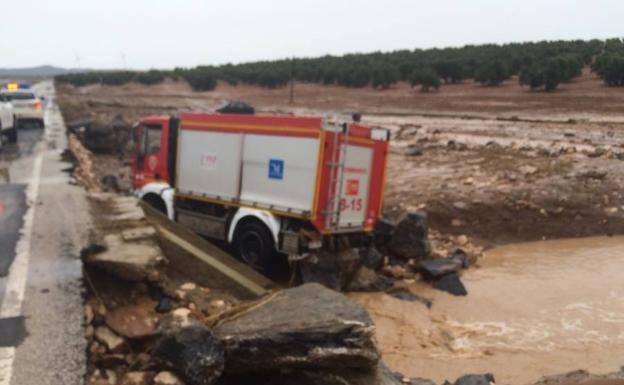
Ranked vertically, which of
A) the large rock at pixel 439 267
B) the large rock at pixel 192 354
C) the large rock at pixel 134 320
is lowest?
the large rock at pixel 439 267

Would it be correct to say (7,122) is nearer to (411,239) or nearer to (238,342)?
(411,239)

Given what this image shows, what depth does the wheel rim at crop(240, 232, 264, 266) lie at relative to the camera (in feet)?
32.6

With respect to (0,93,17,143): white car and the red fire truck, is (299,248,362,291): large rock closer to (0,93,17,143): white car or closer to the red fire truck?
the red fire truck

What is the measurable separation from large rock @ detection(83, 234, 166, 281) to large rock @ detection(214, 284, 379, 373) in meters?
1.66


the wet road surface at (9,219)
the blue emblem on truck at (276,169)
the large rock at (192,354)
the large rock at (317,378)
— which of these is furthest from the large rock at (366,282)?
the large rock at (192,354)

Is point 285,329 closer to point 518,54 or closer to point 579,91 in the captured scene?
point 579,91

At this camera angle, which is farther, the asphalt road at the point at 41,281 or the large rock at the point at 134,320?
the large rock at the point at 134,320

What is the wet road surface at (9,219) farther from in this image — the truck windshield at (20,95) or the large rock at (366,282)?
the truck windshield at (20,95)

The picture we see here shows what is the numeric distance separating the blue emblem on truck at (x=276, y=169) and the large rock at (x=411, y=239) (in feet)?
10.6

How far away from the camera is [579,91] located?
30891 mm

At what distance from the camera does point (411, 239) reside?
11.6m

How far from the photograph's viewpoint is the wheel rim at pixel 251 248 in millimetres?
9945

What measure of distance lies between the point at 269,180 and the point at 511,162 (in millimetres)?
10885

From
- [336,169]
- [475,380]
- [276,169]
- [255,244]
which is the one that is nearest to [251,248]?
[255,244]
